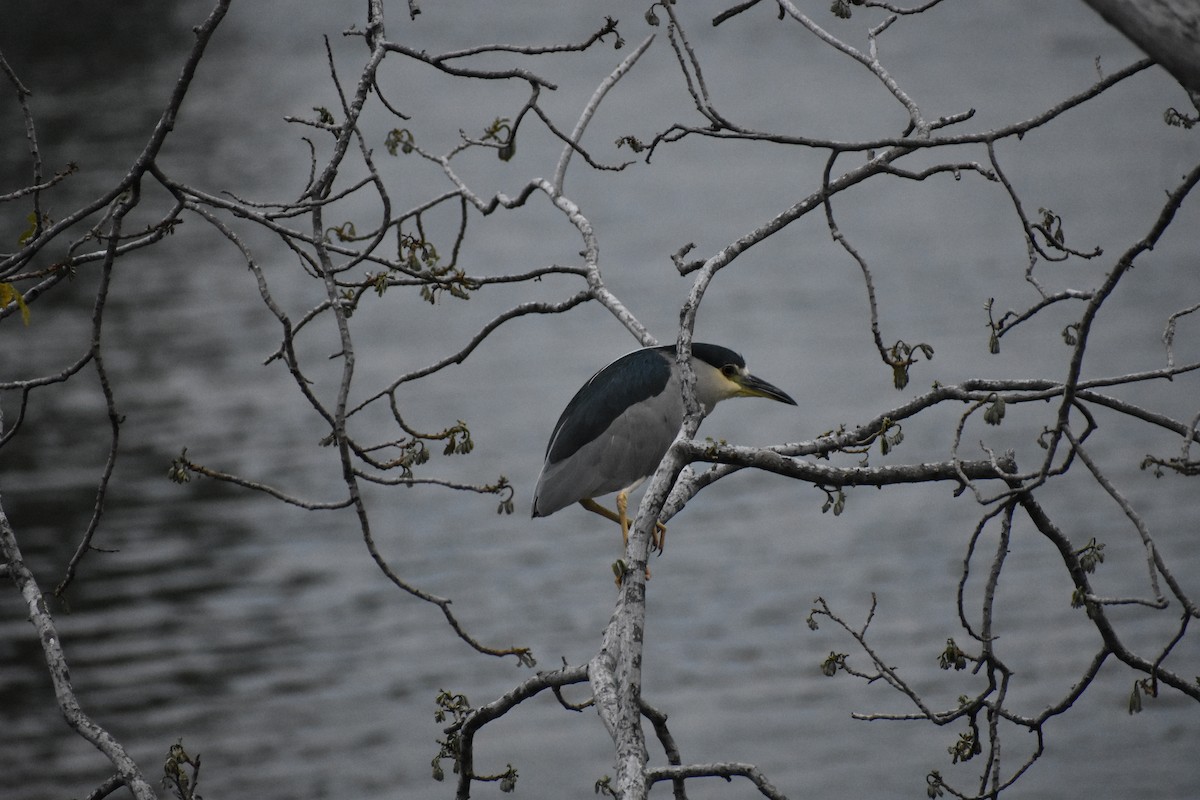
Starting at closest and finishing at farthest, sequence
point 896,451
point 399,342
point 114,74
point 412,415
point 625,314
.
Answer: point 625,314
point 896,451
point 412,415
point 399,342
point 114,74

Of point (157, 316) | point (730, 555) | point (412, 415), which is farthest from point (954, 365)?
point (157, 316)

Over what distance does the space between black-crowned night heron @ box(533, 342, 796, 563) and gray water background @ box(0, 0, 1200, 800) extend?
13.5ft

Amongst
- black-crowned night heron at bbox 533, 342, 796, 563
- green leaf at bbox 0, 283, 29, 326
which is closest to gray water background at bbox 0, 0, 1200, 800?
black-crowned night heron at bbox 533, 342, 796, 563

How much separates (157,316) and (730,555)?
30.7 ft

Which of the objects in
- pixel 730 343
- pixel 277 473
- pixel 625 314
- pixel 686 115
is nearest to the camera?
pixel 625 314

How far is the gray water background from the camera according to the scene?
10781 millimetres

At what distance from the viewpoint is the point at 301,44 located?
32.8 metres

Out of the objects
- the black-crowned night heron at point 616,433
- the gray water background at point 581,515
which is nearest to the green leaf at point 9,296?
the black-crowned night heron at point 616,433

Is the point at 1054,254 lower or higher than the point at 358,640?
higher

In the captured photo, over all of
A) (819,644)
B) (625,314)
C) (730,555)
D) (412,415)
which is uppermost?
(412,415)

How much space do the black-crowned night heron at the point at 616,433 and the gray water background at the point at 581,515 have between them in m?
4.11

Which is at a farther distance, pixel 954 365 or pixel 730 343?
pixel 730 343

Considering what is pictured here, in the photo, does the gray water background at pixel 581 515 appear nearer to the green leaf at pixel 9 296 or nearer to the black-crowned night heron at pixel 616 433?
the black-crowned night heron at pixel 616 433

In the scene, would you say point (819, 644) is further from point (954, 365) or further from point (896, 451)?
point (954, 365)
